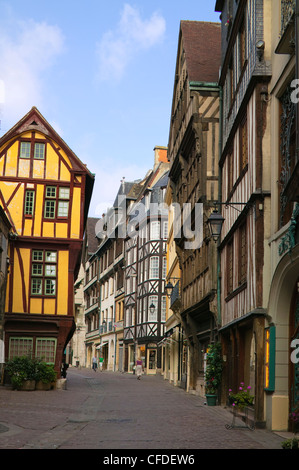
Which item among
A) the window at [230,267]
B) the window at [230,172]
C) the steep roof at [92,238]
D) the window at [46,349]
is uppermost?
the steep roof at [92,238]

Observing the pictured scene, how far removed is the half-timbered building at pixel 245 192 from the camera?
13.3 m

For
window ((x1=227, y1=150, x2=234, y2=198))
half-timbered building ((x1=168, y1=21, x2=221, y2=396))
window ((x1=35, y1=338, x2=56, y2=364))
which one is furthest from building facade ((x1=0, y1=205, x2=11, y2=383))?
window ((x1=227, y1=150, x2=234, y2=198))

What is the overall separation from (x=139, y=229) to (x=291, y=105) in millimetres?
40810

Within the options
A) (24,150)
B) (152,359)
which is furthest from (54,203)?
(152,359)

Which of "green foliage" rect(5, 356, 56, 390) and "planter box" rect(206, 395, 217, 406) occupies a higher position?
"green foliage" rect(5, 356, 56, 390)

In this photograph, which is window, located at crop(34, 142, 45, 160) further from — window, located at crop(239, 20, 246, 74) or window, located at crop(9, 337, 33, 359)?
window, located at crop(239, 20, 246, 74)

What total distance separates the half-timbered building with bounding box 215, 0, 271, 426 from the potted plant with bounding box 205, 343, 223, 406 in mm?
211

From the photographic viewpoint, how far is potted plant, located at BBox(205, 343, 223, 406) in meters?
18.6

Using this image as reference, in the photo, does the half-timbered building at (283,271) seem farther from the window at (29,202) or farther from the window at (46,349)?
the window at (29,202)

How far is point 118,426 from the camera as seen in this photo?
1277cm

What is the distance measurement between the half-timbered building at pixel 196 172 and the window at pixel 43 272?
539 cm

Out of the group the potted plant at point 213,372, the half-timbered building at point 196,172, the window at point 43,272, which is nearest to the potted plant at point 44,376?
the window at point 43,272

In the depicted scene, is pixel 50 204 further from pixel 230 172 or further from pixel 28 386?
pixel 230 172
